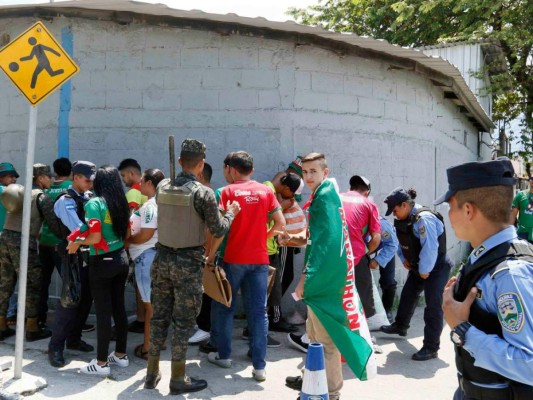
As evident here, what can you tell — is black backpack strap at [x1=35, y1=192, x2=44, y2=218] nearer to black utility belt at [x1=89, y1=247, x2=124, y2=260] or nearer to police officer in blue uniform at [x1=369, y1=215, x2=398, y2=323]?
black utility belt at [x1=89, y1=247, x2=124, y2=260]

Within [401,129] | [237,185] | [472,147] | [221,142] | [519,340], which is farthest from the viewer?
[472,147]

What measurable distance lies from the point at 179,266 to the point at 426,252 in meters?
2.40

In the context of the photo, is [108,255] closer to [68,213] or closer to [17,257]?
[68,213]

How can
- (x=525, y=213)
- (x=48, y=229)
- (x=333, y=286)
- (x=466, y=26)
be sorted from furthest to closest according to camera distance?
(x=466, y=26), (x=525, y=213), (x=48, y=229), (x=333, y=286)

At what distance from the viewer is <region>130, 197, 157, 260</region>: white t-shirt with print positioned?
4.88 meters

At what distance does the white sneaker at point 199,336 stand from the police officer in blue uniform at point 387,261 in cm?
182

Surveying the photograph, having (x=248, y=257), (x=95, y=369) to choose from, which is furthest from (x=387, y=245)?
(x=95, y=369)

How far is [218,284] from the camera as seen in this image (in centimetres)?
458

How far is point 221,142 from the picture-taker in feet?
20.8

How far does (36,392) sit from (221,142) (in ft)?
10.6

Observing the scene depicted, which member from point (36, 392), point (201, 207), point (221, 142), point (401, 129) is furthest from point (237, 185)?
point (401, 129)

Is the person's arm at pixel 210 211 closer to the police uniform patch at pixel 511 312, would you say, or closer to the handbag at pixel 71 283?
the handbag at pixel 71 283

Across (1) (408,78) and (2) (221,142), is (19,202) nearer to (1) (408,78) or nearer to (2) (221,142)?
(2) (221,142)

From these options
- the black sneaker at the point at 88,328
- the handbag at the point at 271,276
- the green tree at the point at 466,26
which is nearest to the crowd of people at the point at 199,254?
the handbag at the point at 271,276
